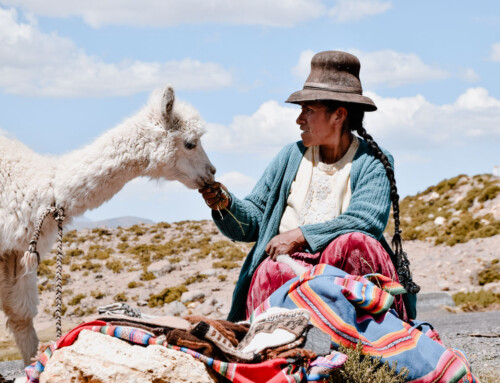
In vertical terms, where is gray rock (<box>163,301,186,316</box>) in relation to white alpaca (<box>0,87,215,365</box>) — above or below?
below

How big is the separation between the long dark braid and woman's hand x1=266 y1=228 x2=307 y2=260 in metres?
0.61

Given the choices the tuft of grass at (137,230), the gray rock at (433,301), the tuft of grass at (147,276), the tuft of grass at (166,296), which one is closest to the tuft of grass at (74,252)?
the tuft of grass at (137,230)

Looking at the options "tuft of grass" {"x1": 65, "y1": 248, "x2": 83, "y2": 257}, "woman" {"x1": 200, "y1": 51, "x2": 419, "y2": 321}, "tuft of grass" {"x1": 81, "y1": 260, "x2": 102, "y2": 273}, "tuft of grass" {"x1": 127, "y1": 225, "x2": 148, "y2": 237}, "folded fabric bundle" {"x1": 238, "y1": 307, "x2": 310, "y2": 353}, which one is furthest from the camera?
"tuft of grass" {"x1": 127, "y1": 225, "x2": 148, "y2": 237}

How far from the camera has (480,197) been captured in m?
23.7

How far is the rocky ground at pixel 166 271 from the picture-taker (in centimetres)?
1352

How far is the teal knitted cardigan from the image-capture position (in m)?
3.94

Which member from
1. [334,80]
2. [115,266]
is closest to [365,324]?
[334,80]

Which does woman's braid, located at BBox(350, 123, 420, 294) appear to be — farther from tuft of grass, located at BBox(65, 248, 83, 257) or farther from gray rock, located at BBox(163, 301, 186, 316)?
tuft of grass, located at BBox(65, 248, 83, 257)

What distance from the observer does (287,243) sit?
3.97 metres

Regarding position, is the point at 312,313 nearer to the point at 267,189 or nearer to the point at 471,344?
the point at 267,189

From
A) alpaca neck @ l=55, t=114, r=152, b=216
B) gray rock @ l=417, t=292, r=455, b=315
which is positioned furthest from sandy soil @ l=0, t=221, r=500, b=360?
alpaca neck @ l=55, t=114, r=152, b=216

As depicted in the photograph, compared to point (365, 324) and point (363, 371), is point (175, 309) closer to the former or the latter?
point (365, 324)

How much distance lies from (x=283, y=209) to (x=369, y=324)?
112 cm

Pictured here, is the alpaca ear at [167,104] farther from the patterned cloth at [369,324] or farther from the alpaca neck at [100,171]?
the patterned cloth at [369,324]
